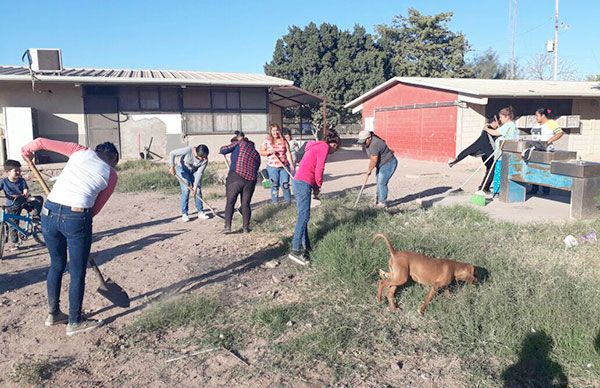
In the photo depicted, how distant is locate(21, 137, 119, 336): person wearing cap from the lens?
3.61 meters

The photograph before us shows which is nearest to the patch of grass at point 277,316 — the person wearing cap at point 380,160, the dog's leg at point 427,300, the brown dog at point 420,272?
the brown dog at point 420,272

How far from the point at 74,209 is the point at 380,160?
539cm

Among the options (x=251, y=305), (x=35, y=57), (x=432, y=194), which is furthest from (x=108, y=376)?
(x=35, y=57)

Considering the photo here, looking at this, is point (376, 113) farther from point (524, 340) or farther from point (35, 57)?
point (524, 340)

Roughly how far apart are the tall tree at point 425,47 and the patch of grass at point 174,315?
32565 millimetres

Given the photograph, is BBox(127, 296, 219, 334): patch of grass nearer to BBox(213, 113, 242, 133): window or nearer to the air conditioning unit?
the air conditioning unit

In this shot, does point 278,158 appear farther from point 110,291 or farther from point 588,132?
point 588,132

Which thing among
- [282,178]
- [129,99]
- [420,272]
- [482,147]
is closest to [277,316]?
[420,272]

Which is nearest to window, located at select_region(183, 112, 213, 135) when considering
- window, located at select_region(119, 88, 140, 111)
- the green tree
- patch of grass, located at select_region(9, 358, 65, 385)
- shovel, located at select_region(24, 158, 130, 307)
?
window, located at select_region(119, 88, 140, 111)

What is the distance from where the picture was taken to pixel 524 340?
11.5 feet

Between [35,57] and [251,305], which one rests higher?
[35,57]

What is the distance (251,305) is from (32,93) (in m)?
15.1

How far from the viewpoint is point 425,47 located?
3500 centimetres

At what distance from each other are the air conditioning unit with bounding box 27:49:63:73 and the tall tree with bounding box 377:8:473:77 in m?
24.1
